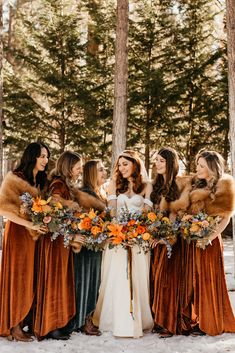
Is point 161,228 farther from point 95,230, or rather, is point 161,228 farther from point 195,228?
point 95,230

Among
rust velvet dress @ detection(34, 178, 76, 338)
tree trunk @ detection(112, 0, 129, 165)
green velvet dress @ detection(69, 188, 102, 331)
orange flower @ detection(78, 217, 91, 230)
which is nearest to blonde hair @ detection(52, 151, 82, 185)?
rust velvet dress @ detection(34, 178, 76, 338)

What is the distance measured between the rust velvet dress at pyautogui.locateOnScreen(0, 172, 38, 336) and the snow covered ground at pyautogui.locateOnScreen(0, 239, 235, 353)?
34 cm

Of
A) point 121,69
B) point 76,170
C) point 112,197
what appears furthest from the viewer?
point 121,69

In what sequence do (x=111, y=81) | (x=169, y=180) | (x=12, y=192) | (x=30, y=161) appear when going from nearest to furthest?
1. (x=12, y=192)
2. (x=30, y=161)
3. (x=169, y=180)
4. (x=111, y=81)

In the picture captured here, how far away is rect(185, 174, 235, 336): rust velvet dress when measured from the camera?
5.93 metres

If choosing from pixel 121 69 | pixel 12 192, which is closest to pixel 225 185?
pixel 12 192

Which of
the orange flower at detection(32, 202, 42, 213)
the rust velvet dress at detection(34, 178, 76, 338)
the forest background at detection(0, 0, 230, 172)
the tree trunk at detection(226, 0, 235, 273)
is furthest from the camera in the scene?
the forest background at detection(0, 0, 230, 172)

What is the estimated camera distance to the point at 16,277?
5.72 m

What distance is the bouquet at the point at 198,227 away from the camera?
567cm

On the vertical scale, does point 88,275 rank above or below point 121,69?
below

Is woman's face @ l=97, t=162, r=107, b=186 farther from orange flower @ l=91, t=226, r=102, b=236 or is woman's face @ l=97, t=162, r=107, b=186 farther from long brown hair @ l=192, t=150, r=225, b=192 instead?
long brown hair @ l=192, t=150, r=225, b=192

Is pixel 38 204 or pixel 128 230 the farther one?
pixel 128 230

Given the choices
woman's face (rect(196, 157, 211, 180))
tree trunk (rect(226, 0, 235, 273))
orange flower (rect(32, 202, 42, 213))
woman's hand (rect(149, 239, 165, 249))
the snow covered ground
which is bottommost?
the snow covered ground

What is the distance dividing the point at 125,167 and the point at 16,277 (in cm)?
192
